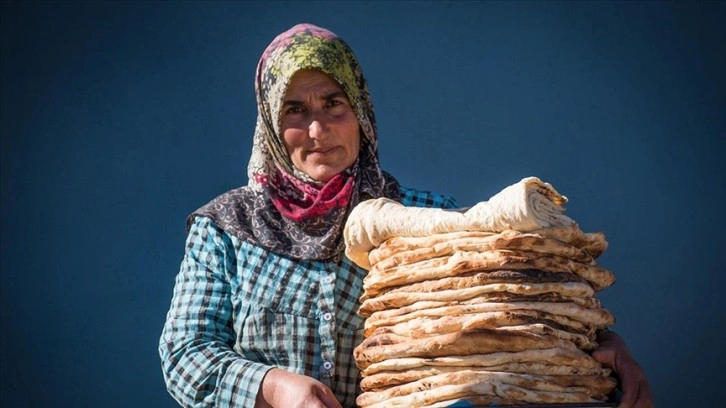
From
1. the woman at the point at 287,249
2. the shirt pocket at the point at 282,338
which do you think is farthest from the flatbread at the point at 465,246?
the shirt pocket at the point at 282,338

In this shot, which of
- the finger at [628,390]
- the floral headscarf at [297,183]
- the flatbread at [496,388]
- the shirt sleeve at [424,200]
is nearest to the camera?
the flatbread at [496,388]

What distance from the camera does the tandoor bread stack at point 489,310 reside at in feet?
6.14

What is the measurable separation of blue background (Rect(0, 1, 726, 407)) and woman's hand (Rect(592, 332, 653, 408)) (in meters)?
1.95

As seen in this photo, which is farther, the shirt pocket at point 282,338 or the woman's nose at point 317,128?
the woman's nose at point 317,128

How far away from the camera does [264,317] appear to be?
2.59 metres

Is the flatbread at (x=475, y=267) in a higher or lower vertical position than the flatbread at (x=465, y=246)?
lower

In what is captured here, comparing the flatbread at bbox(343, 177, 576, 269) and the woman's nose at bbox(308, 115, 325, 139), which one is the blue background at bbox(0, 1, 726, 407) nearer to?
the woman's nose at bbox(308, 115, 325, 139)

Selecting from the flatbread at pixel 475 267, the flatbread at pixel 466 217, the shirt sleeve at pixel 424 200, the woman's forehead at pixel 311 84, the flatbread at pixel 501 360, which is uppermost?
the woman's forehead at pixel 311 84

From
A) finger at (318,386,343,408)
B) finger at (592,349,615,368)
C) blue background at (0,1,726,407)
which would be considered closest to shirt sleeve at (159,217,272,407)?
finger at (318,386,343,408)

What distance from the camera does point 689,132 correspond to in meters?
4.10

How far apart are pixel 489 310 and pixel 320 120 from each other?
38.7 inches

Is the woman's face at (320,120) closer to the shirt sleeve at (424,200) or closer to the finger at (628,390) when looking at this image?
the shirt sleeve at (424,200)

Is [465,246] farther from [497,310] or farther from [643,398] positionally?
[643,398]

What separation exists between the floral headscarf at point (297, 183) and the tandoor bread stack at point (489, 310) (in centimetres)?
68
